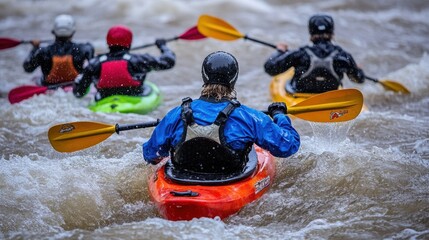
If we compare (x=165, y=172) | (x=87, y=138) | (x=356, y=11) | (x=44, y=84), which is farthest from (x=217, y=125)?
(x=356, y=11)

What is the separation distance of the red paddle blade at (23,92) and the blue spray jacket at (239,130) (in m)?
3.14

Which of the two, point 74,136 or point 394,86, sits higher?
point 74,136

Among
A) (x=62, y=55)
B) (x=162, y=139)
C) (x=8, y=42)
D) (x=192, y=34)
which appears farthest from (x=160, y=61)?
(x=162, y=139)

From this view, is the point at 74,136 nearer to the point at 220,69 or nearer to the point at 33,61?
the point at 220,69

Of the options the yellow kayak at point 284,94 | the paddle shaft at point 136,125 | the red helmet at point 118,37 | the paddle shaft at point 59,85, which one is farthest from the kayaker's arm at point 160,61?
the paddle shaft at point 136,125

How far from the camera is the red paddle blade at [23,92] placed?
7.62 m

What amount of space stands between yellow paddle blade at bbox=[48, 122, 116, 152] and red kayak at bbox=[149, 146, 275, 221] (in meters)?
0.82

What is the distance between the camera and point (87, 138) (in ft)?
18.4

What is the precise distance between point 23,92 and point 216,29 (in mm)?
2428

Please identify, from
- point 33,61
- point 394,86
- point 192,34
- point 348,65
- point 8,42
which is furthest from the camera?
point 8,42

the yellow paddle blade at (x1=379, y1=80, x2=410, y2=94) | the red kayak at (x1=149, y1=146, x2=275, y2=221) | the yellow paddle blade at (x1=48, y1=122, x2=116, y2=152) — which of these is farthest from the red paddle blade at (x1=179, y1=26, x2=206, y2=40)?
the red kayak at (x1=149, y1=146, x2=275, y2=221)

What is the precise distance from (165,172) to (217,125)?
639mm

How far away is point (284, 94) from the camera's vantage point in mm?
7516

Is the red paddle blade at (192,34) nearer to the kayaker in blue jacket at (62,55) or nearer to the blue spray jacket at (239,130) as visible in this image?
the kayaker in blue jacket at (62,55)
